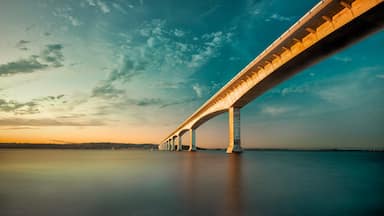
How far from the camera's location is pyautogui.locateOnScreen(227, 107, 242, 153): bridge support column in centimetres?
4765

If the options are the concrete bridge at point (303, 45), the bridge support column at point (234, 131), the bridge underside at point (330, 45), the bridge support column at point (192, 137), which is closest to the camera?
the concrete bridge at point (303, 45)

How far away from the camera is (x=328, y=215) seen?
6.34 meters

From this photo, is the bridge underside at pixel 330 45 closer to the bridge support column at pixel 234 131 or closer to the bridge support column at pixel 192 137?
the bridge support column at pixel 234 131

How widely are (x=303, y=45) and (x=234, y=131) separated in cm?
2150

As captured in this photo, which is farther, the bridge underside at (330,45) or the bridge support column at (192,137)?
the bridge support column at (192,137)

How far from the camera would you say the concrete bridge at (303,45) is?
22641 millimetres

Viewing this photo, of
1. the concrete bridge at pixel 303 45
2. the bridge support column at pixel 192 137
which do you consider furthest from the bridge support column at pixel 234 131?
the bridge support column at pixel 192 137

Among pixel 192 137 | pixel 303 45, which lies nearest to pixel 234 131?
pixel 303 45

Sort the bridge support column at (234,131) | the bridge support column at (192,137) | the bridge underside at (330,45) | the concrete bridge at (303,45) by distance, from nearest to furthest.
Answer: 1. the concrete bridge at (303,45)
2. the bridge underside at (330,45)
3. the bridge support column at (234,131)
4. the bridge support column at (192,137)

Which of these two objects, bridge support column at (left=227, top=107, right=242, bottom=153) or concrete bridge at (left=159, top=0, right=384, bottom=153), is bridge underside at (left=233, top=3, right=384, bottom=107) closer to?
concrete bridge at (left=159, top=0, right=384, bottom=153)

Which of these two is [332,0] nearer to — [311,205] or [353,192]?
[353,192]

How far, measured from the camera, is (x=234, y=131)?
47500mm

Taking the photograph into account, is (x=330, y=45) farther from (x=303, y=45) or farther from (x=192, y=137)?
(x=192, y=137)

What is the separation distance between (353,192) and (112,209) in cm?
834
